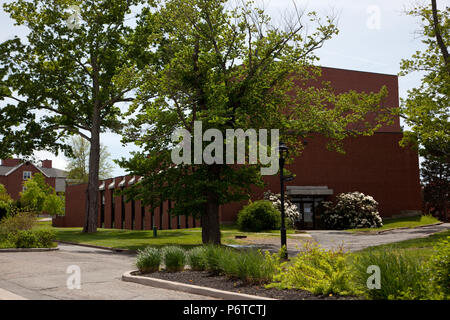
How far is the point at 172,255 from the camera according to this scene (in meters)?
11.6

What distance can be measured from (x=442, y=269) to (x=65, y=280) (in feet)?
29.1

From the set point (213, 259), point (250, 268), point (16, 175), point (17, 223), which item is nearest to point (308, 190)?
point (17, 223)

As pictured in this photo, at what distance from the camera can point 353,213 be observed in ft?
121

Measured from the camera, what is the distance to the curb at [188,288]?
817 centimetres

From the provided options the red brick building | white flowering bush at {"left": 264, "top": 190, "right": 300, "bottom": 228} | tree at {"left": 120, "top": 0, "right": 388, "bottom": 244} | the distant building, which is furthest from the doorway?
the distant building

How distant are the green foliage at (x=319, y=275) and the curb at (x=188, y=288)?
823mm

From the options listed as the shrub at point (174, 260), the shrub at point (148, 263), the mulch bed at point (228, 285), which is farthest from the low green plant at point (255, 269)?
the shrub at point (148, 263)

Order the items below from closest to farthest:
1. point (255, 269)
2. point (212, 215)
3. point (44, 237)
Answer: point (255, 269) → point (44, 237) → point (212, 215)

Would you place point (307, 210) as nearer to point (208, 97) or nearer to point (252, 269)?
point (208, 97)

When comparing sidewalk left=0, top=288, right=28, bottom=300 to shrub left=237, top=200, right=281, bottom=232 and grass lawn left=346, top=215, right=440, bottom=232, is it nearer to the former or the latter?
shrub left=237, top=200, right=281, bottom=232

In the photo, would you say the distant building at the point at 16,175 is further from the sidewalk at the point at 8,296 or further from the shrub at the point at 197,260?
the sidewalk at the point at 8,296

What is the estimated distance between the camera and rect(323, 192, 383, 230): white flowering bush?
3594 cm
